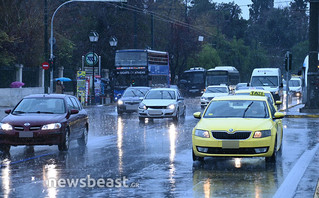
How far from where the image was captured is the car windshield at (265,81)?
1879 inches

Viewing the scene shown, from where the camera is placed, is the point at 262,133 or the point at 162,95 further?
the point at 162,95

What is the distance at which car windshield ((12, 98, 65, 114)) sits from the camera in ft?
56.6

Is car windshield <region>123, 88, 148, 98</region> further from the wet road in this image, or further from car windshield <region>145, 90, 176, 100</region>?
the wet road

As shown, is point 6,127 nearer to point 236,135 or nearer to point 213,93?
point 236,135

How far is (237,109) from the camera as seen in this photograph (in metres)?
15.2

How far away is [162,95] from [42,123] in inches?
593

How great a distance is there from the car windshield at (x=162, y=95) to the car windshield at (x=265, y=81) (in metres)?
17.8

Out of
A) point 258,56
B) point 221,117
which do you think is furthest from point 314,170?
point 258,56

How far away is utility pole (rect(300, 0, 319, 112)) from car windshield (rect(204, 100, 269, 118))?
62.9 ft

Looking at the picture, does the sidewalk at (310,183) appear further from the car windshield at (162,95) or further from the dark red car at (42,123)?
the car windshield at (162,95)

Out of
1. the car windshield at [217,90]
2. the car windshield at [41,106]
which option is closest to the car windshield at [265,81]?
the car windshield at [217,90]

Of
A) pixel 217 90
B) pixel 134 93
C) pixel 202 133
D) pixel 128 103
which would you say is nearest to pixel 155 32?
pixel 217 90

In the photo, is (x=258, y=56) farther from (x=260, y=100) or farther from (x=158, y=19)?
(x=260, y=100)

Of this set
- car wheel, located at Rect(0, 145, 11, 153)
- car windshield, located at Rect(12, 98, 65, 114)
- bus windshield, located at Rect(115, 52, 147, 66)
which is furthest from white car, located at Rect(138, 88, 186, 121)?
bus windshield, located at Rect(115, 52, 147, 66)
